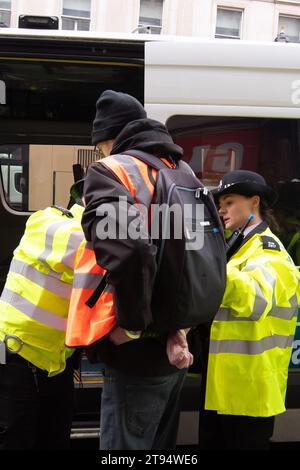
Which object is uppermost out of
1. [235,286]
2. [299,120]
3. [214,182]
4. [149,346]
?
[299,120]

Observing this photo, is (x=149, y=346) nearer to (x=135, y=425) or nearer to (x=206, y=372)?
(x=135, y=425)

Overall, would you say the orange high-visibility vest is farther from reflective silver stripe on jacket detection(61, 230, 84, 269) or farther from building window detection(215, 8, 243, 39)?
building window detection(215, 8, 243, 39)

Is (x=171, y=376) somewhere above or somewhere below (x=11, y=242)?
above

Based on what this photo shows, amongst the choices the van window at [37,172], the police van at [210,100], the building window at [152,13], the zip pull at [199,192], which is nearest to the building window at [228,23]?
the building window at [152,13]

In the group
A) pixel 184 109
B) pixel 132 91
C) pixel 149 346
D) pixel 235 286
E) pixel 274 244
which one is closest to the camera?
pixel 149 346

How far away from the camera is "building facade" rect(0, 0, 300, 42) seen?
1664cm

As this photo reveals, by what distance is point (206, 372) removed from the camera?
2.48 m

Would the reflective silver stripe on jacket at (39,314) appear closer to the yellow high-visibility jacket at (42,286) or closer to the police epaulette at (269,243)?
the yellow high-visibility jacket at (42,286)

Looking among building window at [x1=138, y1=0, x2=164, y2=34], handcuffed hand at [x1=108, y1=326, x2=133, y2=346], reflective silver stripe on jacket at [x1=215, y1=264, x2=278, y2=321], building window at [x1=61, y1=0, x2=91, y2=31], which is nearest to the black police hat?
reflective silver stripe on jacket at [x1=215, y1=264, x2=278, y2=321]

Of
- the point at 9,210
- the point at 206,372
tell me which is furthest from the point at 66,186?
the point at 206,372

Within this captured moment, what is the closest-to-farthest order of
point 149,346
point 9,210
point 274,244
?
point 149,346
point 274,244
point 9,210

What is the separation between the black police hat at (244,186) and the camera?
2502mm

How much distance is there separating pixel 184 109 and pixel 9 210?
9.45 ft

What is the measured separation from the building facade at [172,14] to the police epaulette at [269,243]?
1562 cm
